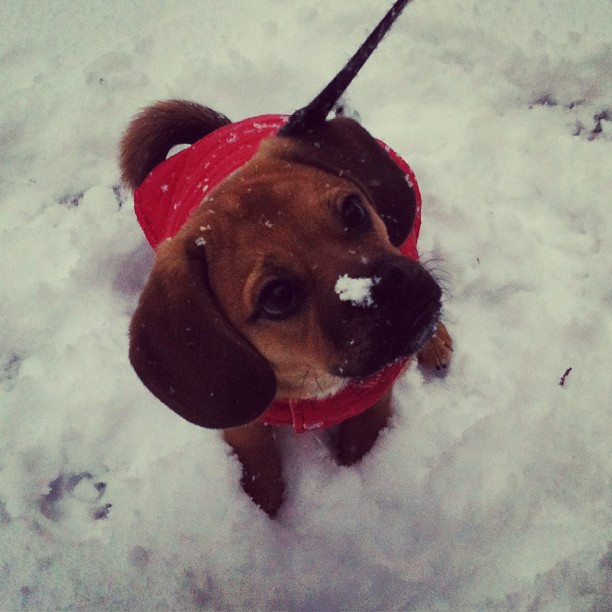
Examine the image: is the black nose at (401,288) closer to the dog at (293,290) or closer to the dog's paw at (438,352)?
the dog at (293,290)

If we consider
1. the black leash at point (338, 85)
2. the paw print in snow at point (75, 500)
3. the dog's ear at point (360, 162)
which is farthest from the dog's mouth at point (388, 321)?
the paw print in snow at point (75, 500)

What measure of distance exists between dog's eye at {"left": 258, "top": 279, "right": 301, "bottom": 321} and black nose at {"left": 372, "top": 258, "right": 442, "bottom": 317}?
0.23 meters

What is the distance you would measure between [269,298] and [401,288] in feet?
1.17

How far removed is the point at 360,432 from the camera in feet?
6.78

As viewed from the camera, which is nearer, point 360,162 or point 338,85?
point 338,85

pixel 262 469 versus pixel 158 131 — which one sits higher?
pixel 158 131

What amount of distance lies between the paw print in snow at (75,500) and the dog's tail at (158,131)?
1.31 meters

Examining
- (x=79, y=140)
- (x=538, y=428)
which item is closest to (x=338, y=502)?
(x=538, y=428)

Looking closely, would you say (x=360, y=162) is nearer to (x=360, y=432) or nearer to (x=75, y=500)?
(x=360, y=432)

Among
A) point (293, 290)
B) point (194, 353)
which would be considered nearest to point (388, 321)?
point (293, 290)

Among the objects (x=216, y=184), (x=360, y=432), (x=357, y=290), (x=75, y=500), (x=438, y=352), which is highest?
(x=357, y=290)

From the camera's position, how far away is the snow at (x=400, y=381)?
1982mm

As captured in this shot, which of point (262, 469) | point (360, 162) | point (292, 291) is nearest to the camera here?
point (292, 291)

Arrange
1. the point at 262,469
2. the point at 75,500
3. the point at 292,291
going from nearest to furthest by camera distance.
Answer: the point at 292,291 < the point at 262,469 < the point at 75,500
